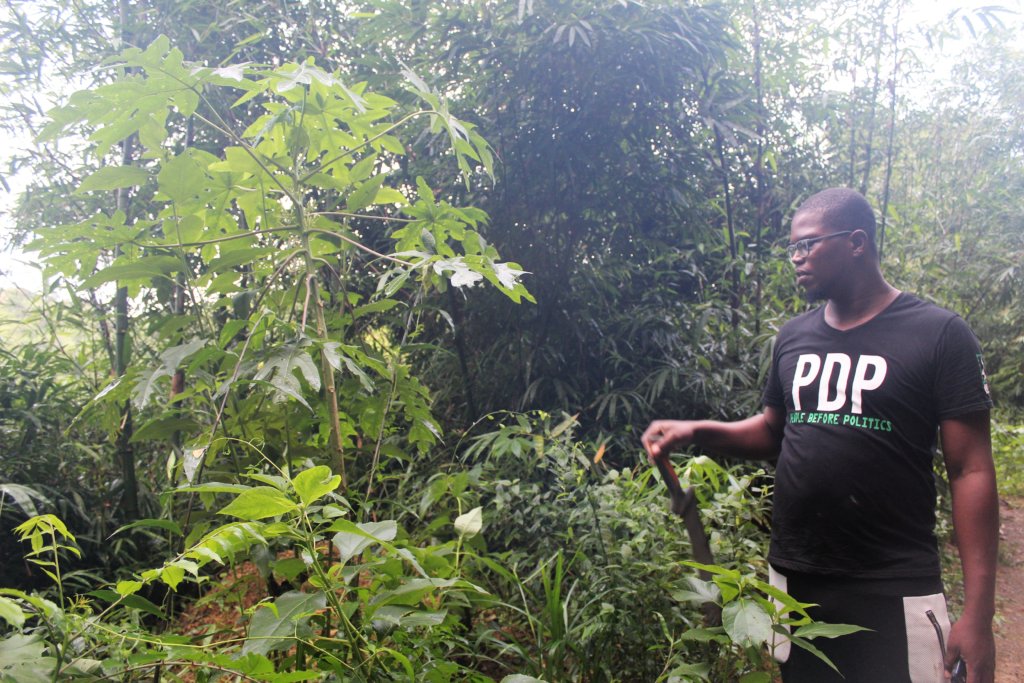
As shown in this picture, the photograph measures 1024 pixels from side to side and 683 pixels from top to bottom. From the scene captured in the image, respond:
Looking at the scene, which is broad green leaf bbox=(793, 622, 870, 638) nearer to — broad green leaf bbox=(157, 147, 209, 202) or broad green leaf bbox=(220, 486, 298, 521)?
broad green leaf bbox=(220, 486, 298, 521)

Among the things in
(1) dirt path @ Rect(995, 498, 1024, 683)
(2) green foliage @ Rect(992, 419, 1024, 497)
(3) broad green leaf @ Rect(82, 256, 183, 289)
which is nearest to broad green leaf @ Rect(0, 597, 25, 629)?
(3) broad green leaf @ Rect(82, 256, 183, 289)

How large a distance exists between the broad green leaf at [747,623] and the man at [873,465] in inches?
16.7

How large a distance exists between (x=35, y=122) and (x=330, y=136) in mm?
2119

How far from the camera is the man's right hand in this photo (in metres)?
1.26

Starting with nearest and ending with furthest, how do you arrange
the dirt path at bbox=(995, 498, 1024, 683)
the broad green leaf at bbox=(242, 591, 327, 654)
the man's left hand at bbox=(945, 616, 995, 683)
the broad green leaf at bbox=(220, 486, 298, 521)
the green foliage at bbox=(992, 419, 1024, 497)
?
the broad green leaf at bbox=(220, 486, 298, 521) < the broad green leaf at bbox=(242, 591, 327, 654) < the man's left hand at bbox=(945, 616, 995, 683) < the dirt path at bbox=(995, 498, 1024, 683) < the green foliage at bbox=(992, 419, 1024, 497)

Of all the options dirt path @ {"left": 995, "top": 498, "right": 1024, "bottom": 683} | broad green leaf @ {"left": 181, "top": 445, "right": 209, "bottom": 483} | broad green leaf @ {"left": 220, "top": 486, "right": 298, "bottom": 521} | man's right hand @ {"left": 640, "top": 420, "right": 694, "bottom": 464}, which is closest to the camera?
broad green leaf @ {"left": 220, "top": 486, "right": 298, "bottom": 521}

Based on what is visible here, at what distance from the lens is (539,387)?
269 cm

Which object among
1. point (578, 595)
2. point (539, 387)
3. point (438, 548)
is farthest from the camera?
point (539, 387)

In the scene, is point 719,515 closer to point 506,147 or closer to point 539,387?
point 539,387

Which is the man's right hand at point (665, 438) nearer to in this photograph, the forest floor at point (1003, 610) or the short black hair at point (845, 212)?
the short black hair at point (845, 212)

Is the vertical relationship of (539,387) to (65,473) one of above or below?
above

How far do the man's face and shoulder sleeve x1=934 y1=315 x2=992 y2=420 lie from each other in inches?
8.8

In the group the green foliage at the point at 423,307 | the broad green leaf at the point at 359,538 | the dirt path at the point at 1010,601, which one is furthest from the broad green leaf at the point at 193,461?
the dirt path at the point at 1010,601

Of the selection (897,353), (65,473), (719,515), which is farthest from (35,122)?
(897,353)
